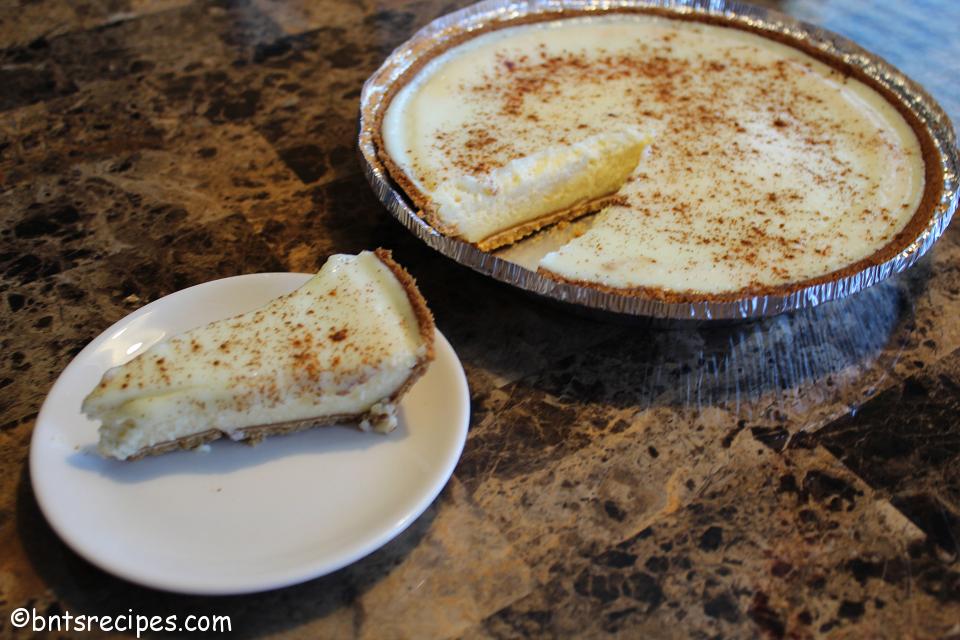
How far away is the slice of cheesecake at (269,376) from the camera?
4.07 ft

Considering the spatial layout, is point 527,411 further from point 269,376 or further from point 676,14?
point 676,14

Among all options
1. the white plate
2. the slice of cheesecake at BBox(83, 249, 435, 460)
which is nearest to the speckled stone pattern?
the white plate

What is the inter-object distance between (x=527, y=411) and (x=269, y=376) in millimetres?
480

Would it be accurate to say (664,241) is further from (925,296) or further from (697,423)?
(925,296)

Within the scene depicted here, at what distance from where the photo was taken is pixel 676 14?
2566 millimetres

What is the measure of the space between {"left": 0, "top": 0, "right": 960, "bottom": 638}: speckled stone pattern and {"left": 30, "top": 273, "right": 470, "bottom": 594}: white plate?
0.33ft

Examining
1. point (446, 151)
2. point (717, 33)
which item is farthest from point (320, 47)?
point (717, 33)

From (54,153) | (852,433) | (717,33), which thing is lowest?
(54,153)

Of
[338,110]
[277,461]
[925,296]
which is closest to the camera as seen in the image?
[277,461]

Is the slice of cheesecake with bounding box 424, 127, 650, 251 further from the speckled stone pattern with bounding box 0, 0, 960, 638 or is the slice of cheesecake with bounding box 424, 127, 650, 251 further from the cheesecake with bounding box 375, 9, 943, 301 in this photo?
the speckled stone pattern with bounding box 0, 0, 960, 638

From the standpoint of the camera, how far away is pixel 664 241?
1.73 metres

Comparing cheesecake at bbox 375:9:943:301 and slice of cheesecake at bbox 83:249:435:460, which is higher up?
cheesecake at bbox 375:9:943:301

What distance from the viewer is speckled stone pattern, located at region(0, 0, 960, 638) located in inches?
47.3

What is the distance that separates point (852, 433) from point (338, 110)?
5.43 feet
